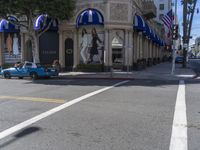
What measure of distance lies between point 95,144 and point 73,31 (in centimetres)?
2231

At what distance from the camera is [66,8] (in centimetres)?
2195

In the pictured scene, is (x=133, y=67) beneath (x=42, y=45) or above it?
beneath

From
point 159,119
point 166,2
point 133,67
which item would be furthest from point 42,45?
point 166,2

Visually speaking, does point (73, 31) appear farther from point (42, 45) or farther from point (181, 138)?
point (181, 138)

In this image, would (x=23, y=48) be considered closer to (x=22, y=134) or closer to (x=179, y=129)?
(x=22, y=134)

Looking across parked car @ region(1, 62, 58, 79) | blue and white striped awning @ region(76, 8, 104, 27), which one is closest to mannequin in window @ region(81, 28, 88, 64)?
blue and white striped awning @ region(76, 8, 104, 27)

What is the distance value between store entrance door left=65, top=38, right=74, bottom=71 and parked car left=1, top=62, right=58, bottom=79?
5.81 metres

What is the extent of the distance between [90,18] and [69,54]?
4.73 m

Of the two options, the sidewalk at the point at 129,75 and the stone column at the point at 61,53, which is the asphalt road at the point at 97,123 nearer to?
the sidewalk at the point at 129,75

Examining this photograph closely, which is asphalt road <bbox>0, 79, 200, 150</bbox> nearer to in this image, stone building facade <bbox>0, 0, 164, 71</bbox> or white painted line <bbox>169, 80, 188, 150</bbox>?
white painted line <bbox>169, 80, 188, 150</bbox>

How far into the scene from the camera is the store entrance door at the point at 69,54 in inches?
1093

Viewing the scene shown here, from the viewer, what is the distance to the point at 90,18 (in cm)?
2517

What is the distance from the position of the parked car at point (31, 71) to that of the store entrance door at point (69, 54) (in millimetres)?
5809

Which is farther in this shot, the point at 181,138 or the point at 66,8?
the point at 66,8
